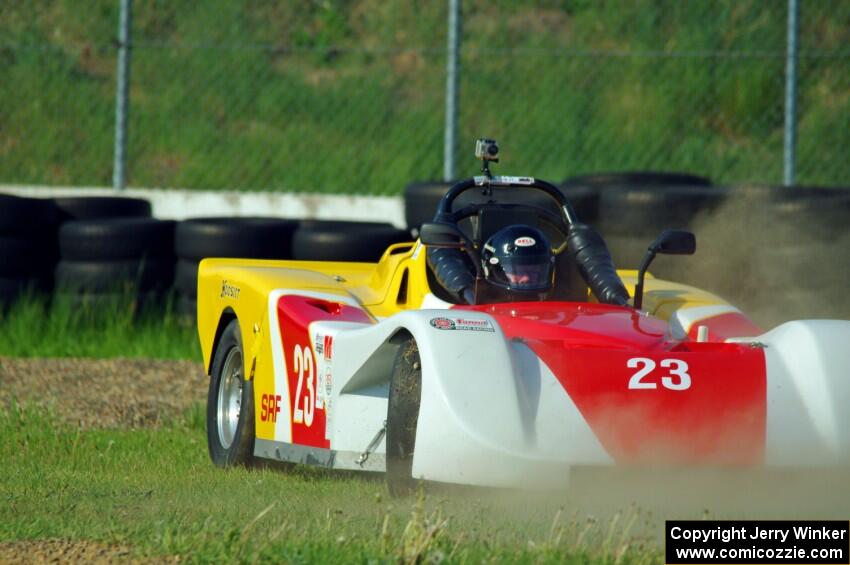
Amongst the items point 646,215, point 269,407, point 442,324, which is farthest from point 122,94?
point 442,324

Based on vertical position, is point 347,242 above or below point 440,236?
above

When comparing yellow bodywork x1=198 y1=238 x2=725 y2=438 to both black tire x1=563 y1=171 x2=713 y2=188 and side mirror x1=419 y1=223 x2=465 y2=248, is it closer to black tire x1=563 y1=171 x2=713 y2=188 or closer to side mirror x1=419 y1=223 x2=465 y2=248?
side mirror x1=419 y1=223 x2=465 y2=248

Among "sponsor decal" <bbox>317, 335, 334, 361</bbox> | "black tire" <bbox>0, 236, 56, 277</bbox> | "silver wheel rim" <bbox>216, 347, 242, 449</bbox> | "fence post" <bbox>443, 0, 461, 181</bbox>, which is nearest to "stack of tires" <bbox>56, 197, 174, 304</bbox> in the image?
"black tire" <bbox>0, 236, 56, 277</bbox>

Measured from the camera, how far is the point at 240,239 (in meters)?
10.7

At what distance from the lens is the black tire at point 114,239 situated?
35.9ft

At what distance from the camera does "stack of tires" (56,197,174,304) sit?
430 inches

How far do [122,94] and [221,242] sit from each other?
249cm

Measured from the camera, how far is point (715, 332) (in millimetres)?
6551

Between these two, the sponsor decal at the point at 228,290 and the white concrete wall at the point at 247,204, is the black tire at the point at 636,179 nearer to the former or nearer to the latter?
the white concrete wall at the point at 247,204

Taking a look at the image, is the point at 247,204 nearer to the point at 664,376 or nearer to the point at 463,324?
the point at 463,324

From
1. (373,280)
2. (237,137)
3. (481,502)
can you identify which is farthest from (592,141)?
(481,502)

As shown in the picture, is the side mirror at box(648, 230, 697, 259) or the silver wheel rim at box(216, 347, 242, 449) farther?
the silver wheel rim at box(216, 347, 242, 449)

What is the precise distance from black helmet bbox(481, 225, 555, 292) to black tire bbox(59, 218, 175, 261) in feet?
16.1

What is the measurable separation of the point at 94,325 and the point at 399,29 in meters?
7.26
